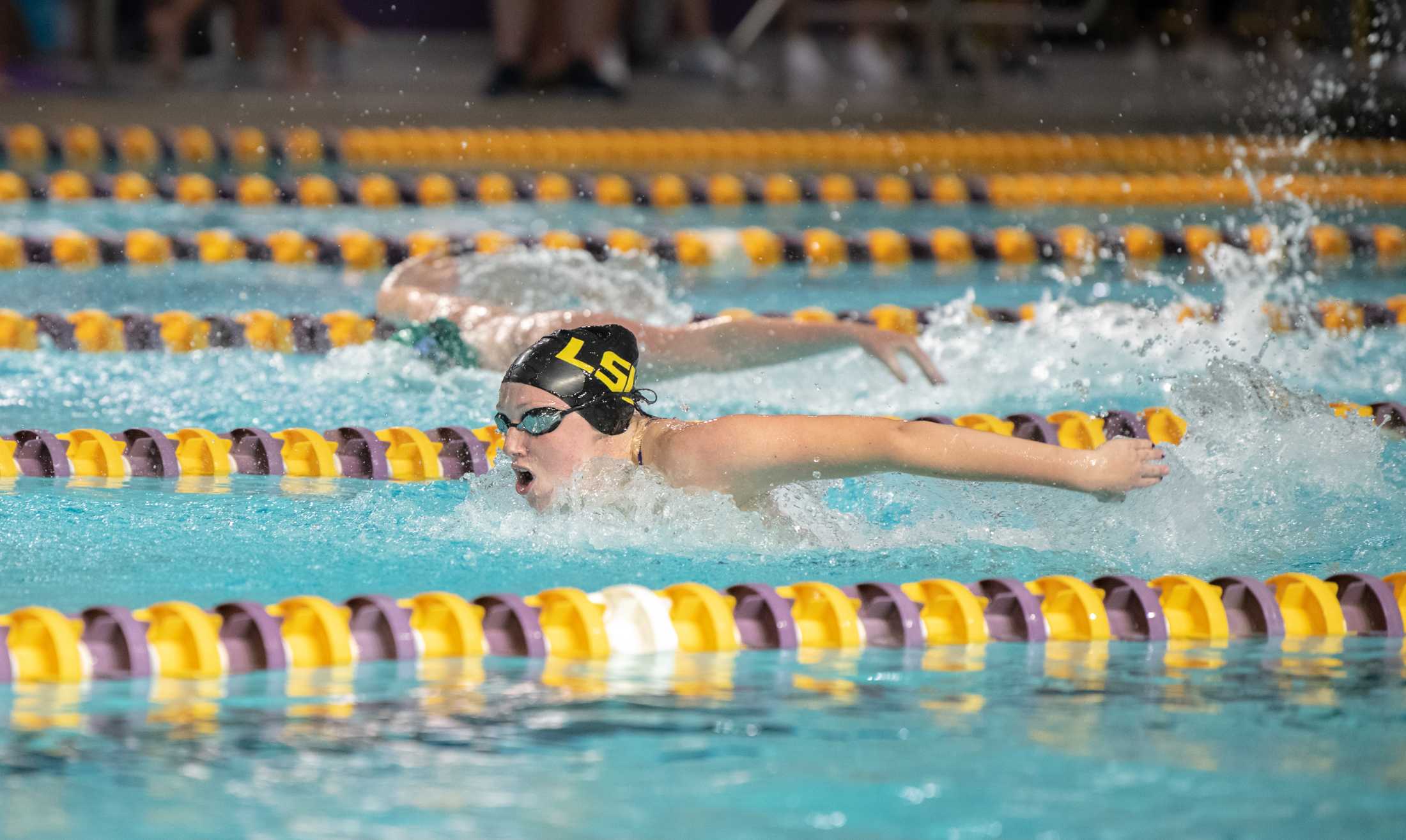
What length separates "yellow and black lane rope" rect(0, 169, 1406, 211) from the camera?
7.89m

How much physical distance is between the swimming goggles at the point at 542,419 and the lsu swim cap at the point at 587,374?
0.07 ft

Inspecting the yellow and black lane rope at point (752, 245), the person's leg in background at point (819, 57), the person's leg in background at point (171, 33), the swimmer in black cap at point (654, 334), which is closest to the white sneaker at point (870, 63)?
the person's leg in background at point (819, 57)

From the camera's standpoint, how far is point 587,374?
3.31 m

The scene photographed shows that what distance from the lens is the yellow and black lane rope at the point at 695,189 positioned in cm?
789

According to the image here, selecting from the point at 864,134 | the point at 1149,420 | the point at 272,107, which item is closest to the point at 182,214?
the point at 272,107

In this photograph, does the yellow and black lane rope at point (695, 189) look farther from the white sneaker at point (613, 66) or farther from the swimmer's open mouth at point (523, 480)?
the swimmer's open mouth at point (523, 480)

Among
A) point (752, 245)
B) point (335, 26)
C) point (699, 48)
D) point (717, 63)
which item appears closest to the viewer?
point (752, 245)

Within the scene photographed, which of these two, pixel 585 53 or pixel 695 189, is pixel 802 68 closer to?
pixel 585 53

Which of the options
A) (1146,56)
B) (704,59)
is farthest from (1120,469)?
(1146,56)

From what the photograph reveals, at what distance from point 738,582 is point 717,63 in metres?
8.73

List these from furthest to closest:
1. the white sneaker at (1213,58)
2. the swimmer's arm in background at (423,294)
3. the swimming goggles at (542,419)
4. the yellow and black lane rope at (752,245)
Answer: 1. the white sneaker at (1213,58)
2. the yellow and black lane rope at (752,245)
3. the swimmer's arm in background at (423,294)
4. the swimming goggles at (542,419)

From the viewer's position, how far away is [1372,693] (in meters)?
2.72

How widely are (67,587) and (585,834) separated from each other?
137 cm

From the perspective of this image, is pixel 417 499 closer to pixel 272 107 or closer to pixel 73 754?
pixel 73 754
